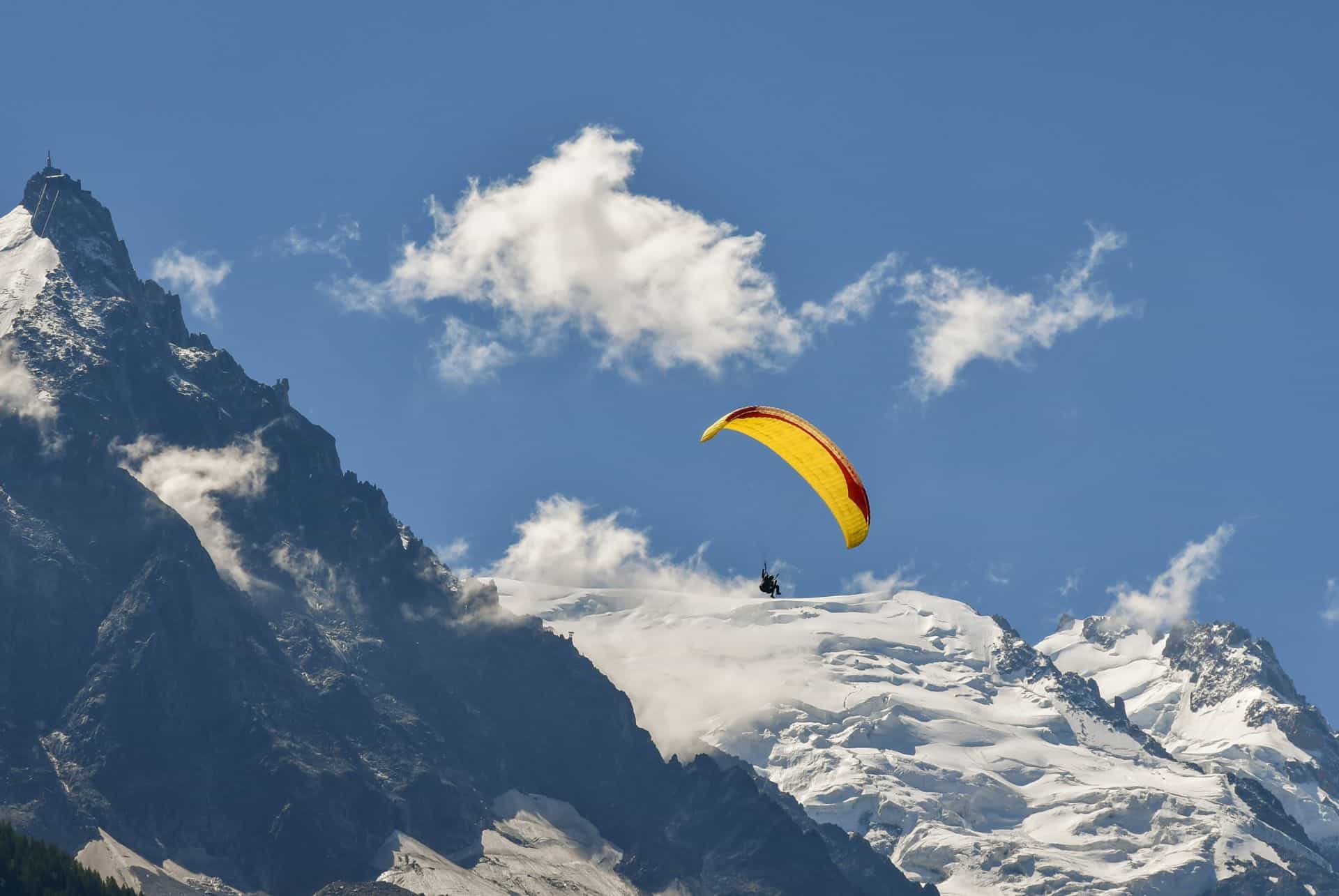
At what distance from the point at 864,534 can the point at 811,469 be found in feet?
21.3

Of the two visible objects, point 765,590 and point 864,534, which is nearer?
point 864,534

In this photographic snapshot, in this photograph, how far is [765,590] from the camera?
138 meters

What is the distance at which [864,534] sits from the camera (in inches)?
5079

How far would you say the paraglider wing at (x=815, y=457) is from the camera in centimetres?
12962

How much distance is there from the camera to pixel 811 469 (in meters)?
133

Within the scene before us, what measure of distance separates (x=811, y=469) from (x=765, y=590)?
10306 mm

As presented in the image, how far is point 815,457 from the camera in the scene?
434ft

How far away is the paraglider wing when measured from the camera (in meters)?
130

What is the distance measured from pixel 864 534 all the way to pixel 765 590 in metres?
11.9

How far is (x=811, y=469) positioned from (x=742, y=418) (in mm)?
5713
